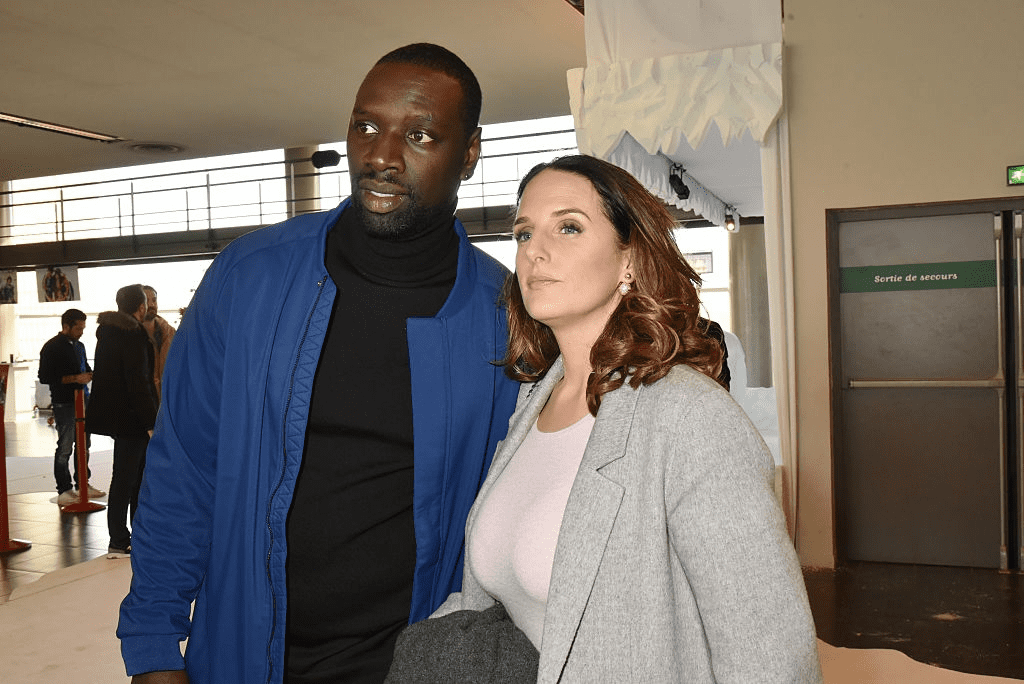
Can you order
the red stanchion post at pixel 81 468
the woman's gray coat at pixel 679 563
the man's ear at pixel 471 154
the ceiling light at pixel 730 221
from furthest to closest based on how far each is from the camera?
the ceiling light at pixel 730 221
the red stanchion post at pixel 81 468
the man's ear at pixel 471 154
the woman's gray coat at pixel 679 563

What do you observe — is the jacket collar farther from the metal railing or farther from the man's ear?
the metal railing

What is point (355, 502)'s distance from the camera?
153 centimetres

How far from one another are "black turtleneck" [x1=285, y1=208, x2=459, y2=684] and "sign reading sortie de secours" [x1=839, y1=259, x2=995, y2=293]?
A: 184 inches

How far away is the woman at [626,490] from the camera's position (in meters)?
1.11

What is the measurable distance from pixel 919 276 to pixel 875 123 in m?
1.03

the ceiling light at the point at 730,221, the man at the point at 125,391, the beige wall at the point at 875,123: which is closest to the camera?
the beige wall at the point at 875,123

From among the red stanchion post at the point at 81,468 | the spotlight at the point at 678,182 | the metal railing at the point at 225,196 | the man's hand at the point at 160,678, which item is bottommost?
the red stanchion post at the point at 81,468

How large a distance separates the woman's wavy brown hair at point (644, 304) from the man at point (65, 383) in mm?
7289

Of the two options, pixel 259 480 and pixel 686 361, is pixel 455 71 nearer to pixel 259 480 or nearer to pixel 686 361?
pixel 686 361

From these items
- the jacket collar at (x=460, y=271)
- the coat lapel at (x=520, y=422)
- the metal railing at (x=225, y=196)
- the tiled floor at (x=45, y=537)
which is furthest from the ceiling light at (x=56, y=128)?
the coat lapel at (x=520, y=422)

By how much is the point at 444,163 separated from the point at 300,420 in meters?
0.55

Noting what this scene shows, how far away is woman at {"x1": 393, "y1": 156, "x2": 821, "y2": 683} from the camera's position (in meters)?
1.11

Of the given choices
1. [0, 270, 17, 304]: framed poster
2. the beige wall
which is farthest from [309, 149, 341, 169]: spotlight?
the beige wall

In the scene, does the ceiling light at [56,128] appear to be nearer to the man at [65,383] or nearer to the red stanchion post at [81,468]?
the man at [65,383]
